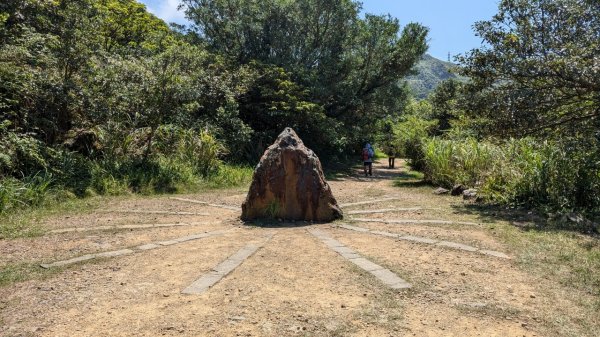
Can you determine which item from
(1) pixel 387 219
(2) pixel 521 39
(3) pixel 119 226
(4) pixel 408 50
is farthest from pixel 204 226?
(4) pixel 408 50

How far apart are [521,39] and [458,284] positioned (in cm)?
652

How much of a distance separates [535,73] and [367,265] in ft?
18.6

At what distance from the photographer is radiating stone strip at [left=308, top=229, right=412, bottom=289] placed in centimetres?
395

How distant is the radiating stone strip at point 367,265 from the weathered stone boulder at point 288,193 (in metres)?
1.12

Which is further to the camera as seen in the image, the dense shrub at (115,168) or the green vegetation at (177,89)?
the green vegetation at (177,89)

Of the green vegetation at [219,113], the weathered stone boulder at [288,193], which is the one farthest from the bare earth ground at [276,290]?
the green vegetation at [219,113]

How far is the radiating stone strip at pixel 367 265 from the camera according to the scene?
13.0 feet

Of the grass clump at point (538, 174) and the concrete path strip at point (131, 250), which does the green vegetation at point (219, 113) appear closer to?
the grass clump at point (538, 174)

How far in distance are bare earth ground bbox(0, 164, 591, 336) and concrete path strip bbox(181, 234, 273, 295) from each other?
65 millimetres

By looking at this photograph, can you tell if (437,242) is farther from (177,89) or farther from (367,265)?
(177,89)

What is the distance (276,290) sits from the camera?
3781 millimetres

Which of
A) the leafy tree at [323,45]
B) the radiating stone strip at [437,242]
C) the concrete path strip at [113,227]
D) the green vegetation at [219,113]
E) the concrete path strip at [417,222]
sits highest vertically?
the leafy tree at [323,45]

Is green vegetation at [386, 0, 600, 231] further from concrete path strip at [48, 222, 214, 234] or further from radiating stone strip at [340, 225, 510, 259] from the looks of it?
concrete path strip at [48, 222, 214, 234]

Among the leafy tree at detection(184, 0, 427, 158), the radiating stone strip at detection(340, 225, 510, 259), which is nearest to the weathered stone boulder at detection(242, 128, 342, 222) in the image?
the radiating stone strip at detection(340, 225, 510, 259)
